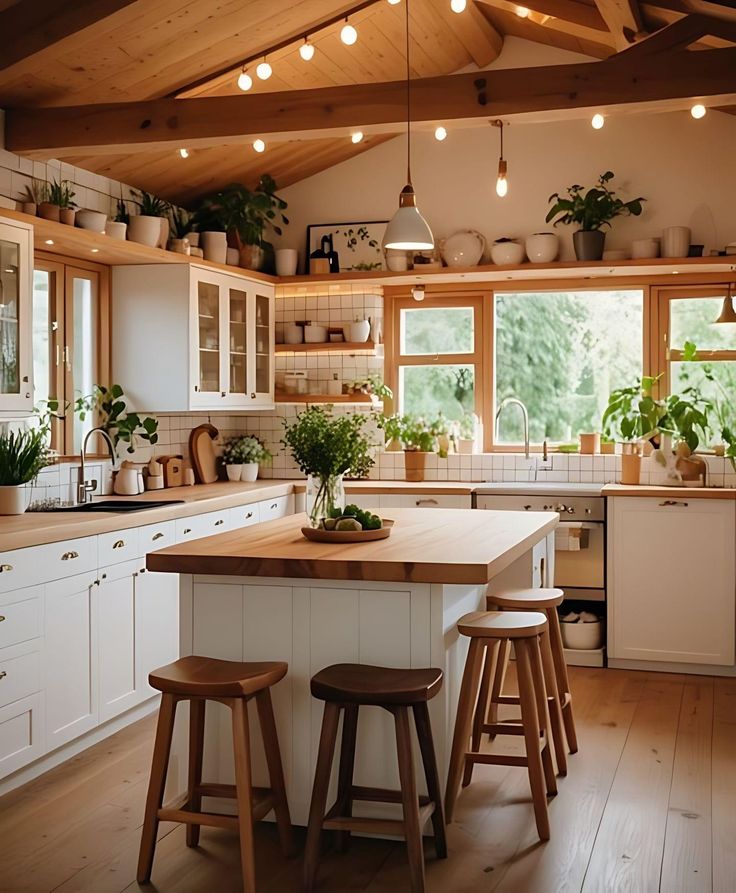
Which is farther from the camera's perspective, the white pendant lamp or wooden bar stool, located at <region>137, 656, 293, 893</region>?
the white pendant lamp

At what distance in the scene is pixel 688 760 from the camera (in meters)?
4.30

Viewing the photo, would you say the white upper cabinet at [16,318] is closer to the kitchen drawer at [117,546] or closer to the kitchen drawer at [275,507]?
the kitchen drawer at [117,546]

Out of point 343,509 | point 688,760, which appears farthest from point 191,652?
point 688,760

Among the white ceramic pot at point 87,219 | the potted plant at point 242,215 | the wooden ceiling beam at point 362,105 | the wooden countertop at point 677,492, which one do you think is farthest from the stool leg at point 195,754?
the potted plant at point 242,215

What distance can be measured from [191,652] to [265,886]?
83 centimetres

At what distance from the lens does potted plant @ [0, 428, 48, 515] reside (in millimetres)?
4637

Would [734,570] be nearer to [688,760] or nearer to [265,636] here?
[688,760]

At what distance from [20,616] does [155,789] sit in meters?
1.18

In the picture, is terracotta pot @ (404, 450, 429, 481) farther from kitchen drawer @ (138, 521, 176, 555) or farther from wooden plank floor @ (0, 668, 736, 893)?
wooden plank floor @ (0, 668, 736, 893)

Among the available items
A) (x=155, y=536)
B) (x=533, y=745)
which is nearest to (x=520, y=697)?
(x=533, y=745)

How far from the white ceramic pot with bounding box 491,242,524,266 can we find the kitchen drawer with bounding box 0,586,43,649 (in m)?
3.66

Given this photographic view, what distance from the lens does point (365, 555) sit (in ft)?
11.2

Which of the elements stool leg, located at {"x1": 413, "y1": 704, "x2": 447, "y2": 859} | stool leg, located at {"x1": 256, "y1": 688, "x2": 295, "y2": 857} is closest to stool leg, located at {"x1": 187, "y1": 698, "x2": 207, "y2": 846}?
stool leg, located at {"x1": 256, "y1": 688, "x2": 295, "y2": 857}

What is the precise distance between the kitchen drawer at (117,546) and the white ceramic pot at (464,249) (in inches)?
115
